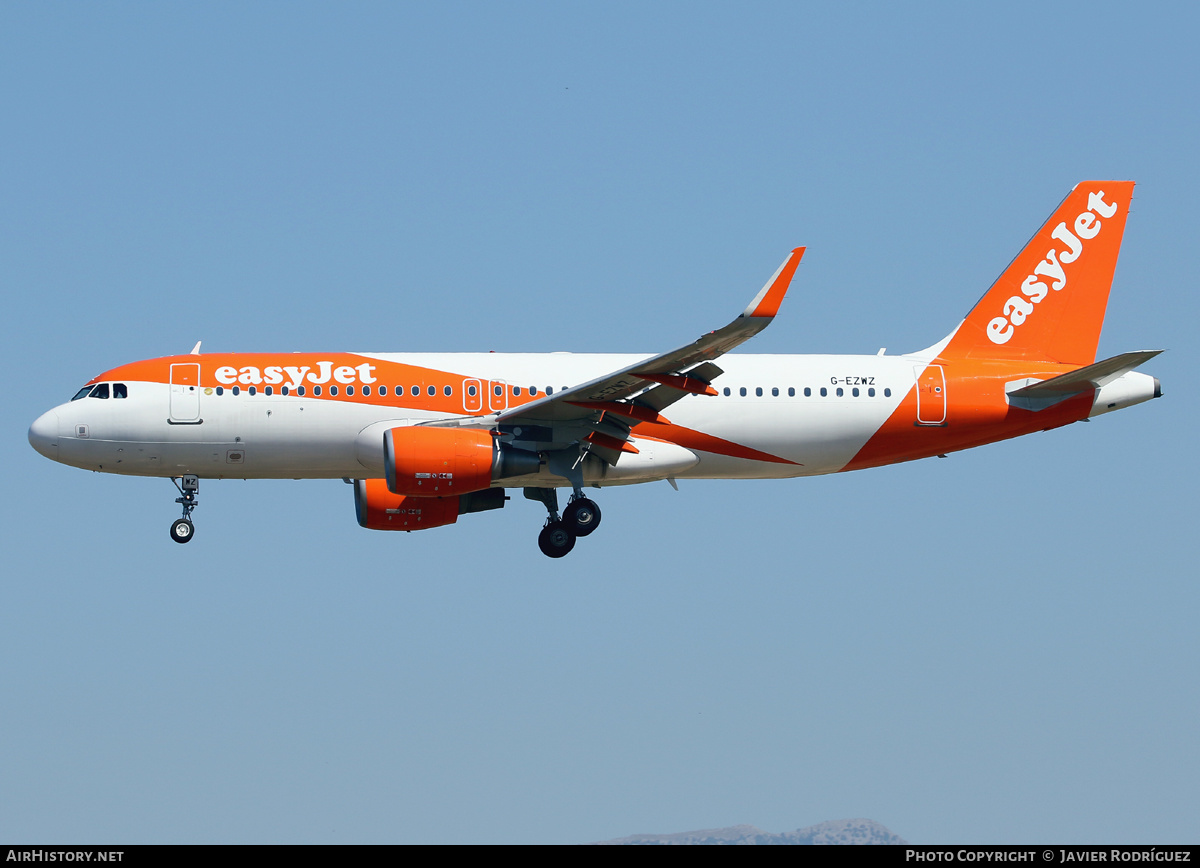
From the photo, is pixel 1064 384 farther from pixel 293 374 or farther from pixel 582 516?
pixel 293 374

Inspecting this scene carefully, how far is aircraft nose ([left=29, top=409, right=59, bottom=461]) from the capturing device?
111ft

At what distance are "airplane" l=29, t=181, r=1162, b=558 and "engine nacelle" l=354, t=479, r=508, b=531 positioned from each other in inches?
1.8

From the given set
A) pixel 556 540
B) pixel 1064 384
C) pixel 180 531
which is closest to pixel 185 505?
pixel 180 531

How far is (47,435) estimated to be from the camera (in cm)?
3372

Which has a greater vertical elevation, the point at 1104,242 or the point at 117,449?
the point at 1104,242

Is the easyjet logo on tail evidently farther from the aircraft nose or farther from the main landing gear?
the aircraft nose

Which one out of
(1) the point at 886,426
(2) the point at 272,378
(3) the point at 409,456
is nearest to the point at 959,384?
(1) the point at 886,426

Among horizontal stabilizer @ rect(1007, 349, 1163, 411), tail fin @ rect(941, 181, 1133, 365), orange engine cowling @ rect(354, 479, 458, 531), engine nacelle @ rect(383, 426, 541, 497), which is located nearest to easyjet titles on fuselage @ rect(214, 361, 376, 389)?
engine nacelle @ rect(383, 426, 541, 497)
